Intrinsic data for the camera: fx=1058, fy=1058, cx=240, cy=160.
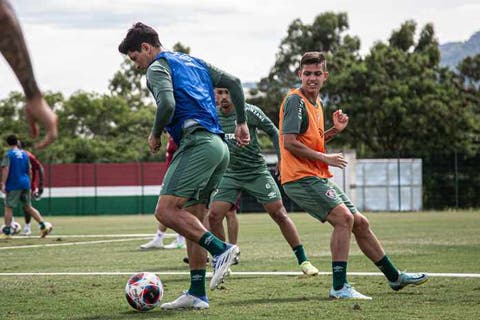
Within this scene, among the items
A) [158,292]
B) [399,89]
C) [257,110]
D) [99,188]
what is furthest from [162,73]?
[399,89]

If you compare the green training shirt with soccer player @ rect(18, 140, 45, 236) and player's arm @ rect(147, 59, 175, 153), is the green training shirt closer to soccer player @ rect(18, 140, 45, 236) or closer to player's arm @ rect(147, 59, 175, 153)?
player's arm @ rect(147, 59, 175, 153)

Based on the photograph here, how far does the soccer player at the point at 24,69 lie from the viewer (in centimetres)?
367

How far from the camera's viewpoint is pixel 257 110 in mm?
12938

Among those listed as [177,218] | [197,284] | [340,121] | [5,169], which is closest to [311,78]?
[340,121]

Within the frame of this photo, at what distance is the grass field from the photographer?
810 cm

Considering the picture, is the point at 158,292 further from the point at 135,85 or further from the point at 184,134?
the point at 135,85

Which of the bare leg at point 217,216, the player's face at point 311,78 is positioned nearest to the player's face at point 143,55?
the player's face at point 311,78

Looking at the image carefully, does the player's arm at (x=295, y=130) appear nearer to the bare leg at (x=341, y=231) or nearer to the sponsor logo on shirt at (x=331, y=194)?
the sponsor logo on shirt at (x=331, y=194)

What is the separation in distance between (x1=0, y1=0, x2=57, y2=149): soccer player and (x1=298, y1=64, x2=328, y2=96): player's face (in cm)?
589

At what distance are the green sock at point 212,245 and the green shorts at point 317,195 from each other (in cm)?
135

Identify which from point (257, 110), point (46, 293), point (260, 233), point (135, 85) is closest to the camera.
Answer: point (46, 293)

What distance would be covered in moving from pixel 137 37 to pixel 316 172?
7.05 ft

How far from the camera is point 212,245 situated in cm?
827

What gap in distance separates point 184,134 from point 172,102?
0.46m
